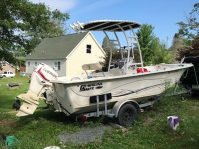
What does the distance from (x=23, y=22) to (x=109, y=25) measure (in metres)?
2.99

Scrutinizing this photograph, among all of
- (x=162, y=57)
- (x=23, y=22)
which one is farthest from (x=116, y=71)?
(x=162, y=57)

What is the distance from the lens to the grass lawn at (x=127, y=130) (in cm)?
487

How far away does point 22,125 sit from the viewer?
6770 mm

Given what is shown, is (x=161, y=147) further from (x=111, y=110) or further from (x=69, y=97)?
(x=69, y=97)

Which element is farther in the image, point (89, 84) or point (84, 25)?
point (84, 25)

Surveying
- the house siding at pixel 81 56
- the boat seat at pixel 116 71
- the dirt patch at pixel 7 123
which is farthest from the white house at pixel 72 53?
the dirt patch at pixel 7 123

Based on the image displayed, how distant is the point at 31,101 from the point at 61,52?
2549 centimetres

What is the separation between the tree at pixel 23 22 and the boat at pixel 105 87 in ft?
6.02

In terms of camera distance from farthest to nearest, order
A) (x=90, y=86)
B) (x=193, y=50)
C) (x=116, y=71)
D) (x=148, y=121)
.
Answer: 1. (x=193, y=50)
2. (x=116, y=71)
3. (x=148, y=121)
4. (x=90, y=86)

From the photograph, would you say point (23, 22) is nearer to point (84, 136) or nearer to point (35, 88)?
point (35, 88)

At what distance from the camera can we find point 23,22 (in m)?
7.95

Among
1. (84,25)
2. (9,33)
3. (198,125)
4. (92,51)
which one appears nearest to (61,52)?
(92,51)

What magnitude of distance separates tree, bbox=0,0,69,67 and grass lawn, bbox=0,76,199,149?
259 centimetres

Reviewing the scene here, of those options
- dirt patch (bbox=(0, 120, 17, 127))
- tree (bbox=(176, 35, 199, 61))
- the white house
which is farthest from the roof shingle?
dirt patch (bbox=(0, 120, 17, 127))
